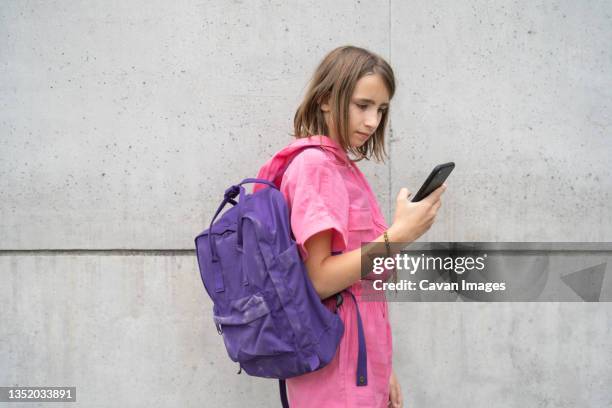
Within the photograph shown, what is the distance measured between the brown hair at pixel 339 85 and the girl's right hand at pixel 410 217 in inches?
10.4

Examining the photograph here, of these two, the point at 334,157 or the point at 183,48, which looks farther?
the point at 183,48

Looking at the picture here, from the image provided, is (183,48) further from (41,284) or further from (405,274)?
(405,274)

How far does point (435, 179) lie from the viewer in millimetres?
1479

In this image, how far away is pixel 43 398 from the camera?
246 cm

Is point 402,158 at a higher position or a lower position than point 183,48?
lower

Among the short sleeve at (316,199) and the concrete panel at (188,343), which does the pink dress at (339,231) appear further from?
the concrete panel at (188,343)

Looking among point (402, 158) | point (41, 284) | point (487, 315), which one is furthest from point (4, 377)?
point (487, 315)

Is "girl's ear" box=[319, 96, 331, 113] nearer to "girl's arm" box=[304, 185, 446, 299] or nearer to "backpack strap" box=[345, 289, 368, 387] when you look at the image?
"girl's arm" box=[304, 185, 446, 299]

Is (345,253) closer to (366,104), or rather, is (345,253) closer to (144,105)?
(366,104)

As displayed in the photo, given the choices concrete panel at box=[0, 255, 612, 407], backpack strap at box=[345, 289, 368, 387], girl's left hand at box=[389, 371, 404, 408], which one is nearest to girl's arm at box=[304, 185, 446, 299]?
backpack strap at box=[345, 289, 368, 387]

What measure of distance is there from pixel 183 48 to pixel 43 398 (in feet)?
5.71

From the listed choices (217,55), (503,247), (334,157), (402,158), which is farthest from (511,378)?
(217,55)

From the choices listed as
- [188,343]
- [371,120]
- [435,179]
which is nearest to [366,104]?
[371,120]

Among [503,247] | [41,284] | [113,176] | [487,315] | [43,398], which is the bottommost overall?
[43,398]
